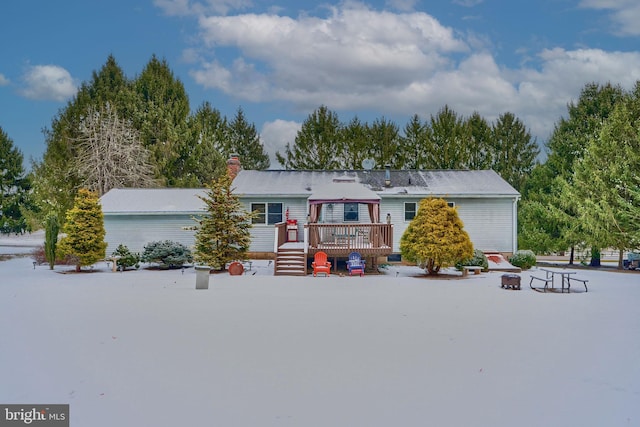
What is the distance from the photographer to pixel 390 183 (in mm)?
26500

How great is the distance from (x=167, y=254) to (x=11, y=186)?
69.1 ft

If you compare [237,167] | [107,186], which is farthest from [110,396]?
[107,186]

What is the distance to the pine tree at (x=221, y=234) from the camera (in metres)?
21.1

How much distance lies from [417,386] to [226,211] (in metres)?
16.1

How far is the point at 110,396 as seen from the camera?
6.32 metres

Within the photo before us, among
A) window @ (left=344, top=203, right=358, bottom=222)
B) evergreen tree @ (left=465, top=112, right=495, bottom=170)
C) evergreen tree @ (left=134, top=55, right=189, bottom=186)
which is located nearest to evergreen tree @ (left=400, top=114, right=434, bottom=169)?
evergreen tree @ (left=465, top=112, right=495, bottom=170)

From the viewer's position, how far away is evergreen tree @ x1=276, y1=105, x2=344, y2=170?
44875 mm

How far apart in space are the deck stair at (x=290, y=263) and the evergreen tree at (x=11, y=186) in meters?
25.0

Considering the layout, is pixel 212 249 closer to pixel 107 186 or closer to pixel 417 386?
pixel 417 386

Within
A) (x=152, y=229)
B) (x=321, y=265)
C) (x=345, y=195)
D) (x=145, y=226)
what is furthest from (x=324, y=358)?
(x=145, y=226)

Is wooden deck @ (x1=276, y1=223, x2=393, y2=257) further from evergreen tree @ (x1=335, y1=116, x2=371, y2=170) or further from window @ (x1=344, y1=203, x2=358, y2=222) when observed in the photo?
evergreen tree @ (x1=335, y1=116, x2=371, y2=170)

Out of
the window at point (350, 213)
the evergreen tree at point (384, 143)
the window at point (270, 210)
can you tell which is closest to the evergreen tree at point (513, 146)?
the evergreen tree at point (384, 143)

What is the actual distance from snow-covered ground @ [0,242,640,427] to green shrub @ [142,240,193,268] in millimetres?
7349

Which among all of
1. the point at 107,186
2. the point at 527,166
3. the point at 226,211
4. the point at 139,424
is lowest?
the point at 139,424
